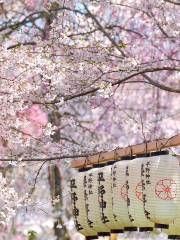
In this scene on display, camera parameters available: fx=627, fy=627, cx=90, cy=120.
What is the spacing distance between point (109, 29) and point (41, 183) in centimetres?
474

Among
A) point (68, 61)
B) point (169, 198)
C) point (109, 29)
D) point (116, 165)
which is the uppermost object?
point (109, 29)

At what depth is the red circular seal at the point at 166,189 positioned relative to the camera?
6.55 m

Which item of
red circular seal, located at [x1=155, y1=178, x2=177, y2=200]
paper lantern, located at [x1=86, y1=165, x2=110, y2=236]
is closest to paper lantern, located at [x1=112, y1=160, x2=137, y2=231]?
paper lantern, located at [x1=86, y1=165, x2=110, y2=236]

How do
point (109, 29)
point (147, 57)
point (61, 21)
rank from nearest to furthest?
point (61, 21), point (109, 29), point (147, 57)

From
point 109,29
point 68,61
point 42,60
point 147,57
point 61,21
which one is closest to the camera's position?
point 42,60

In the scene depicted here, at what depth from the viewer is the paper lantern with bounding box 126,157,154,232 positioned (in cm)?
690

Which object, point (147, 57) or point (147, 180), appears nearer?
point (147, 180)

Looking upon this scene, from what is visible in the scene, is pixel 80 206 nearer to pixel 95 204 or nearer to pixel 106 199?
pixel 95 204

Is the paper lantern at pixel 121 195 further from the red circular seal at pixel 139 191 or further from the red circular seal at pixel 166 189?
the red circular seal at pixel 166 189

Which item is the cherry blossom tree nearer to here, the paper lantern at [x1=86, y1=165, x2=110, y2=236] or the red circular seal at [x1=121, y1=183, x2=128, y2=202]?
the paper lantern at [x1=86, y1=165, x2=110, y2=236]

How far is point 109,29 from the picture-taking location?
1172cm

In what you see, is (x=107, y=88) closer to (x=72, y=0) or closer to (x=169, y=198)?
(x=169, y=198)

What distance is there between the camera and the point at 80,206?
7.92 meters

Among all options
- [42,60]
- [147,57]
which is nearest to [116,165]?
[42,60]
